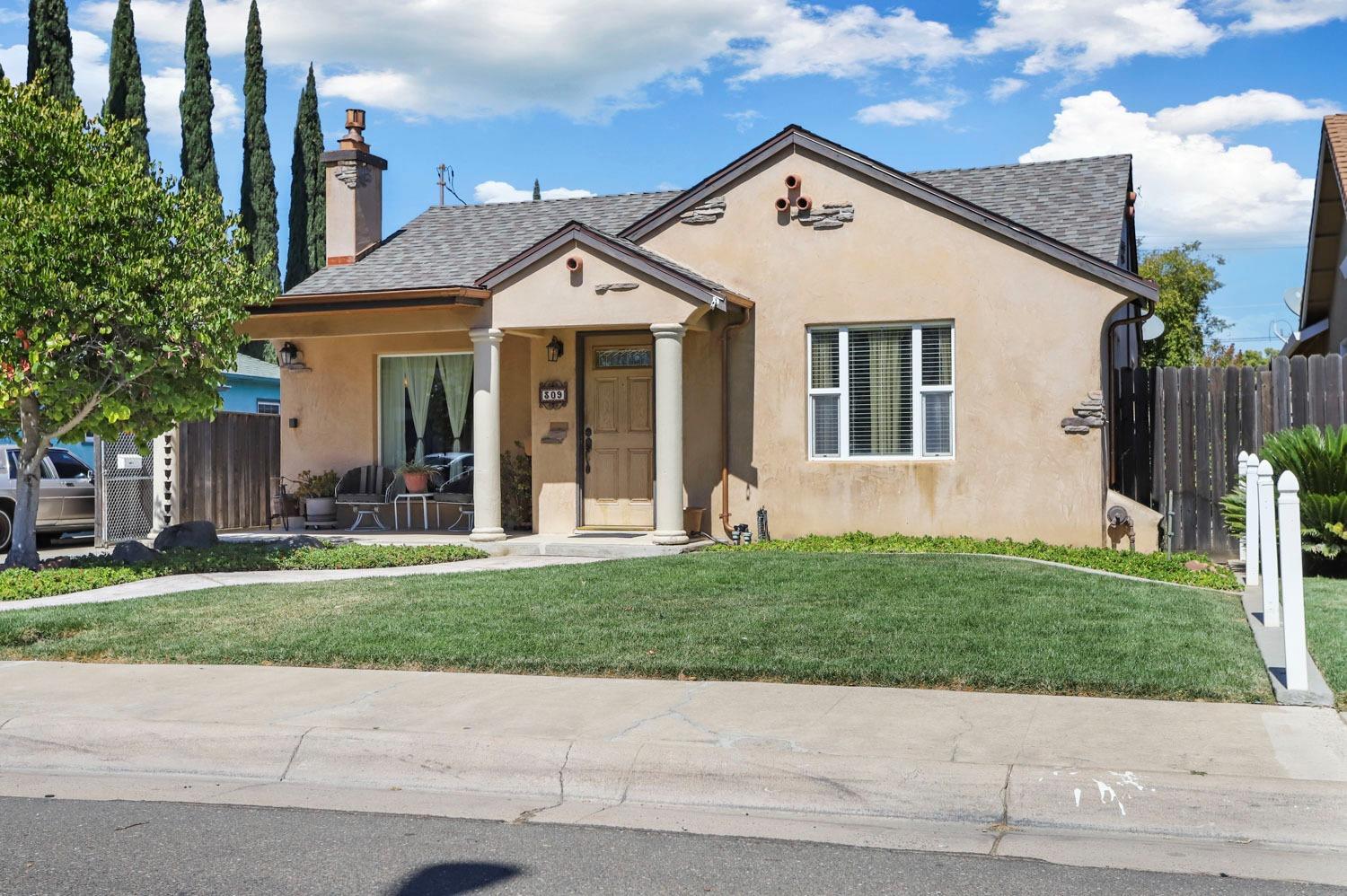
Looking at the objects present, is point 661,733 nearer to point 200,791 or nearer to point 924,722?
point 924,722

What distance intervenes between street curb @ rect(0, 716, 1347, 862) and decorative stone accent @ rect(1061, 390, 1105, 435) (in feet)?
30.1

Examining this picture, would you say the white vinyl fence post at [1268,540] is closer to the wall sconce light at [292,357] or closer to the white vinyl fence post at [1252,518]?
the white vinyl fence post at [1252,518]

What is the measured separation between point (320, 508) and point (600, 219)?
216 inches

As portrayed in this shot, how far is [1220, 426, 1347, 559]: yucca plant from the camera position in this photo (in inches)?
458

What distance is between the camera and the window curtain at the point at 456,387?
57.9 ft

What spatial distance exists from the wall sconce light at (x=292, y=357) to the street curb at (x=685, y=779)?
11.5 meters

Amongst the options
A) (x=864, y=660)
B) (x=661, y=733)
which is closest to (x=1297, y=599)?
(x=864, y=660)

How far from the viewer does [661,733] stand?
6.14 meters

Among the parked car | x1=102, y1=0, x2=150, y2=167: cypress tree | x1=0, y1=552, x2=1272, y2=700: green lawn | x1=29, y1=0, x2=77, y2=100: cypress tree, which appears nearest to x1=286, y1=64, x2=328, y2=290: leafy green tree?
x1=102, y1=0, x2=150, y2=167: cypress tree

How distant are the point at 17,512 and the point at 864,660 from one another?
32.3 feet

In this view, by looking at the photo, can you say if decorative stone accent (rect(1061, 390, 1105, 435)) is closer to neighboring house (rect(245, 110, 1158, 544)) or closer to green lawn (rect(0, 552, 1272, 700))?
neighboring house (rect(245, 110, 1158, 544))

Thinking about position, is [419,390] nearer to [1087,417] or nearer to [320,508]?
[320,508]

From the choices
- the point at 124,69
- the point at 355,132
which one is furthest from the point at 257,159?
the point at 355,132

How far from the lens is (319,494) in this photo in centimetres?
1798
